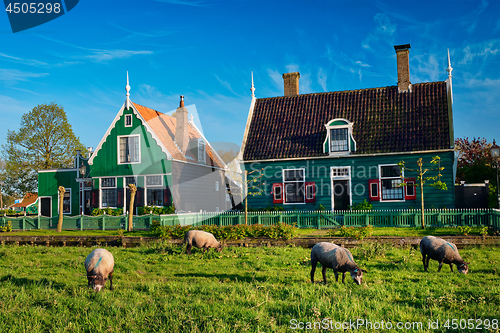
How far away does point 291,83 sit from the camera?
2962cm

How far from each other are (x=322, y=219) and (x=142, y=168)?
45.8ft

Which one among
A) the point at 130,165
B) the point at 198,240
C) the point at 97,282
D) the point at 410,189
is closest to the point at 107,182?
the point at 130,165

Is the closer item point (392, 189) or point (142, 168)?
point (392, 189)

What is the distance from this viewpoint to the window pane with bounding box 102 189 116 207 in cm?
2875

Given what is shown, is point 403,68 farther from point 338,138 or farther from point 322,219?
point 322,219

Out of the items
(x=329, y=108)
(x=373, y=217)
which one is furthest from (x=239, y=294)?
(x=329, y=108)

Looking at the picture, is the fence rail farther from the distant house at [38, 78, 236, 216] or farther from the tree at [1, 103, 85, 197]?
the tree at [1, 103, 85, 197]

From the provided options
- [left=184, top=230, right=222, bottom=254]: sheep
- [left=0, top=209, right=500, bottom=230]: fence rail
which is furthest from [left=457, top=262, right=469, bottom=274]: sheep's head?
[left=0, top=209, right=500, bottom=230]: fence rail

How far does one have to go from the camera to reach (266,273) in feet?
35.7

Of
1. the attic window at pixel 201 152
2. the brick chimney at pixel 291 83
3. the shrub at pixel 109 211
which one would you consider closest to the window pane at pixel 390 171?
the brick chimney at pixel 291 83

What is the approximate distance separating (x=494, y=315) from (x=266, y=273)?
18.7 ft

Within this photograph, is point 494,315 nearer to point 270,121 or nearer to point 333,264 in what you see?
point 333,264

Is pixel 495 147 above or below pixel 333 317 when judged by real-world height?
above

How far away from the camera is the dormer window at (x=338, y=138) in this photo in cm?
2475
